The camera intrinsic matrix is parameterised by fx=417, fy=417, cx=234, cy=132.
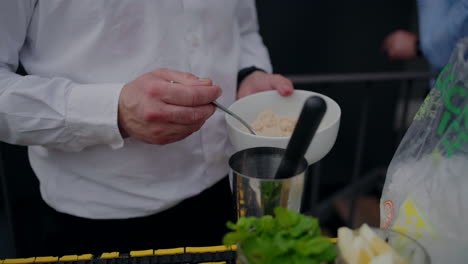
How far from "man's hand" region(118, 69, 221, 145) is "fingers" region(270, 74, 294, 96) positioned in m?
0.26

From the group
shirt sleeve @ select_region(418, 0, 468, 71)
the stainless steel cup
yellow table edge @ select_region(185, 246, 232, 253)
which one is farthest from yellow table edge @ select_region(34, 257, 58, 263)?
shirt sleeve @ select_region(418, 0, 468, 71)

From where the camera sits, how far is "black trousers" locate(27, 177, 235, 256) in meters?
1.02

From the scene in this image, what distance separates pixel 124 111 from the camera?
83 cm

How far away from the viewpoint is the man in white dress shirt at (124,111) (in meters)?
0.82

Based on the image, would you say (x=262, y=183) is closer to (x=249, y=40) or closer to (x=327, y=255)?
(x=327, y=255)

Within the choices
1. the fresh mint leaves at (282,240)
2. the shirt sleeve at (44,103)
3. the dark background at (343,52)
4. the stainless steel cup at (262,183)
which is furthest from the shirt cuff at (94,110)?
the dark background at (343,52)

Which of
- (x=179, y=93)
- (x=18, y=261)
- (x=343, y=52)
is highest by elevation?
(x=179, y=93)

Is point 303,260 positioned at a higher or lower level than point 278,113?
higher

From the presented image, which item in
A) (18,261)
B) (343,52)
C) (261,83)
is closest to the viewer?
(18,261)

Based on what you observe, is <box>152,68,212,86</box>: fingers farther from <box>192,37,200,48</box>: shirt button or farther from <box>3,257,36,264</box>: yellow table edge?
<box>3,257,36,264</box>: yellow table edge

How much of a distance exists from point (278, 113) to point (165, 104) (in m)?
0.37

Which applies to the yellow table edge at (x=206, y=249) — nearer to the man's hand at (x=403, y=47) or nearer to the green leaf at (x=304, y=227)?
the green leaf at (x=304, y=227)

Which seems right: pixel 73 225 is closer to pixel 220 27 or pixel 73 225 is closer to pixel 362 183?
pixel 220 27

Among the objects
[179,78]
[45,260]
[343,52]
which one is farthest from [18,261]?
[343,52]
